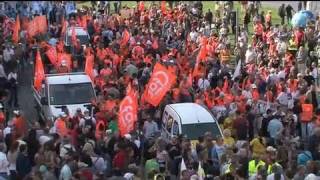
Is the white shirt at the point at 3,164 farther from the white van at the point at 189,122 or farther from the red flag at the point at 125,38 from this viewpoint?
the red flag at the point at 125,38

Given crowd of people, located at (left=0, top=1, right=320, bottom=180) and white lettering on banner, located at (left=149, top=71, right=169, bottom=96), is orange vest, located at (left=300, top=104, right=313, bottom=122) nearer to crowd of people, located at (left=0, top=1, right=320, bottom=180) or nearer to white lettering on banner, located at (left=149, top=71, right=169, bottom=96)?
crowd of people, located at (left=0, top=1, right=320, bottom=180)

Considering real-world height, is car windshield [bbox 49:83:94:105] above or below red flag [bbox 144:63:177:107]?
below

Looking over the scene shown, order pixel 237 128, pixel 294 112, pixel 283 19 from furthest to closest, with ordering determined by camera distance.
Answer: pixel 283 19 → pixel 294 112 → pixel 237 128

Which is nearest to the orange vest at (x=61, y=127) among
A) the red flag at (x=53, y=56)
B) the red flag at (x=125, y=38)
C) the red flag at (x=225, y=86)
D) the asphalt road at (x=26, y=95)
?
the asphalt road at (x=26, y=95)

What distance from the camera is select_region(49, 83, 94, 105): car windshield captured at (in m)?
22.6

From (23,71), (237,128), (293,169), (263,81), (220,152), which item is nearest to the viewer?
(293,169)

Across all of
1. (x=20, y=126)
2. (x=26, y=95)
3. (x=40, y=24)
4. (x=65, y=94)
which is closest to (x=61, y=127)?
(x=20, y=126)

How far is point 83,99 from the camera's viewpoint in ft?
74.6

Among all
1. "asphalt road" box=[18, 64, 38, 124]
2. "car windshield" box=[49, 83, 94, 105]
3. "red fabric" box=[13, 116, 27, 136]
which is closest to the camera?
"red fabric" box=[13, 116, 27, 136]

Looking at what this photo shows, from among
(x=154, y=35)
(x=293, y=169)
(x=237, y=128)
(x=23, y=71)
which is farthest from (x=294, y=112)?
(x=23, y=71)

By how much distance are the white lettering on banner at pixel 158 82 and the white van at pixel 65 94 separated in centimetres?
268

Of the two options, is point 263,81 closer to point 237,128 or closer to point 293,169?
point 237,128

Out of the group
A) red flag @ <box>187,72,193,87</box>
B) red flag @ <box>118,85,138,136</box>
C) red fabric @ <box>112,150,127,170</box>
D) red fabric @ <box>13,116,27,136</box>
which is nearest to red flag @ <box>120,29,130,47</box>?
red flag @ <box>187,72,193,87</box>

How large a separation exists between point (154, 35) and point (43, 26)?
4.68 m
